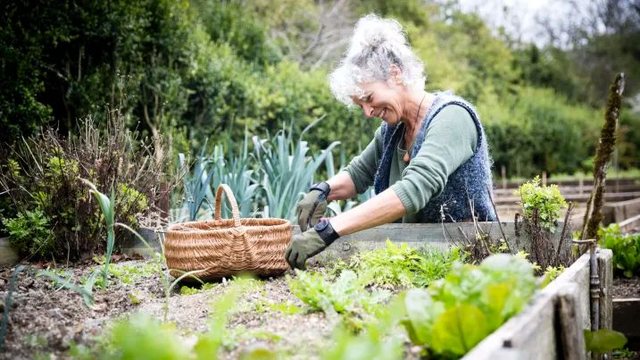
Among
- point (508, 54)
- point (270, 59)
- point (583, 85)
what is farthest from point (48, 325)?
point (583, 85)

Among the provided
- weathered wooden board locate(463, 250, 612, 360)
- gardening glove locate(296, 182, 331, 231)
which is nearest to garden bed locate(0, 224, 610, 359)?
weathered wooden board locate(463, 250, 612, 360)

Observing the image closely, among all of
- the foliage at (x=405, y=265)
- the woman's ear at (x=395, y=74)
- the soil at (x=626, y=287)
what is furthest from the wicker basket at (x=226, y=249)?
the soil at (x=626, y=287)

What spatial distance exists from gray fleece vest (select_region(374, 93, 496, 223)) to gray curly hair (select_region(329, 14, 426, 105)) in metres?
0.20

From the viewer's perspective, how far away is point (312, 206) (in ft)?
11.3

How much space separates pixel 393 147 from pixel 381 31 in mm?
625

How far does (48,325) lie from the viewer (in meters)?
2.25

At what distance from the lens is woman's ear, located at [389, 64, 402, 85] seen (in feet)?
10.2

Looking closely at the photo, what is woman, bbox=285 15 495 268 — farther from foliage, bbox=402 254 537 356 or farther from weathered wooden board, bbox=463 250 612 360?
foliage, bbox=402 254 537 356

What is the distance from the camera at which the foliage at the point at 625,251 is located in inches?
177

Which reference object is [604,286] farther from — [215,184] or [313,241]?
[215,184]

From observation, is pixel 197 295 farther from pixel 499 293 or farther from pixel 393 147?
pixel 499 293

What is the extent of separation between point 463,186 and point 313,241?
89 centimetres

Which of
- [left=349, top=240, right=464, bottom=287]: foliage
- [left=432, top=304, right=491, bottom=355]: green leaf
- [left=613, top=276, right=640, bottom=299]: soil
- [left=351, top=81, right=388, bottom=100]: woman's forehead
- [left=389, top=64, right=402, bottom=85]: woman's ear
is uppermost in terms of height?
[left=389, top=64, right=402, bottom=85]: woman's ear

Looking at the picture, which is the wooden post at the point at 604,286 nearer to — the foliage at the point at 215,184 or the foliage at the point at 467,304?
the foliage at the point at 467,304
